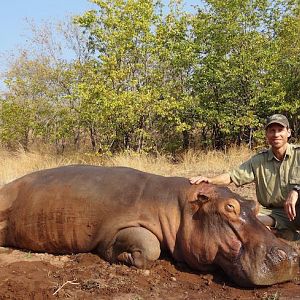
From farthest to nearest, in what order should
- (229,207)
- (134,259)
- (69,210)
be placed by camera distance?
(69,210), (134,259), (229,207)

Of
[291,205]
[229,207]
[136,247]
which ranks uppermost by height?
[229,207]

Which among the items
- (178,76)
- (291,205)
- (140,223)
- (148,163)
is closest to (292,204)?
(291,205)

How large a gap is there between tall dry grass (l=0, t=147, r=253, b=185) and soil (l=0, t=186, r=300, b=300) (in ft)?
20.4

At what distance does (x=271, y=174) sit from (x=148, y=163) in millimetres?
8193

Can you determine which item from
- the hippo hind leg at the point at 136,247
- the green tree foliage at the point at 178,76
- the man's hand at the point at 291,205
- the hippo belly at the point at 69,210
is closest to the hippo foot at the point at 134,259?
the hippo hind leg at the point at 136,247

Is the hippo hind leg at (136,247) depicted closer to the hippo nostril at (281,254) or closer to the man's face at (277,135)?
the hippo nostril at (281,254)

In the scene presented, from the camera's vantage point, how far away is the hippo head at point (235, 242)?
3.96m

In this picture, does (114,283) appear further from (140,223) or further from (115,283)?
(140,223)

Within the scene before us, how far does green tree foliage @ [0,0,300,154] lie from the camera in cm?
1603

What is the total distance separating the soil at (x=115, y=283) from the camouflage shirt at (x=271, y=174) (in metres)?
1.57

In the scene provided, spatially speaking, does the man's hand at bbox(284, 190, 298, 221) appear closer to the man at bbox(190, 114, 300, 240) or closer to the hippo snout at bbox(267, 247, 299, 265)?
the man at bbox(190, 114, 300, 240)

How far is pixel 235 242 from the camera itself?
4.16 meters

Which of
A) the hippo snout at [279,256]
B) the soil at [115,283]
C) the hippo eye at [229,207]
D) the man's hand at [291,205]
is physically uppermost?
the hippo eye at [229,207]

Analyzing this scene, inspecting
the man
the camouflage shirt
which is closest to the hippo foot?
the man
